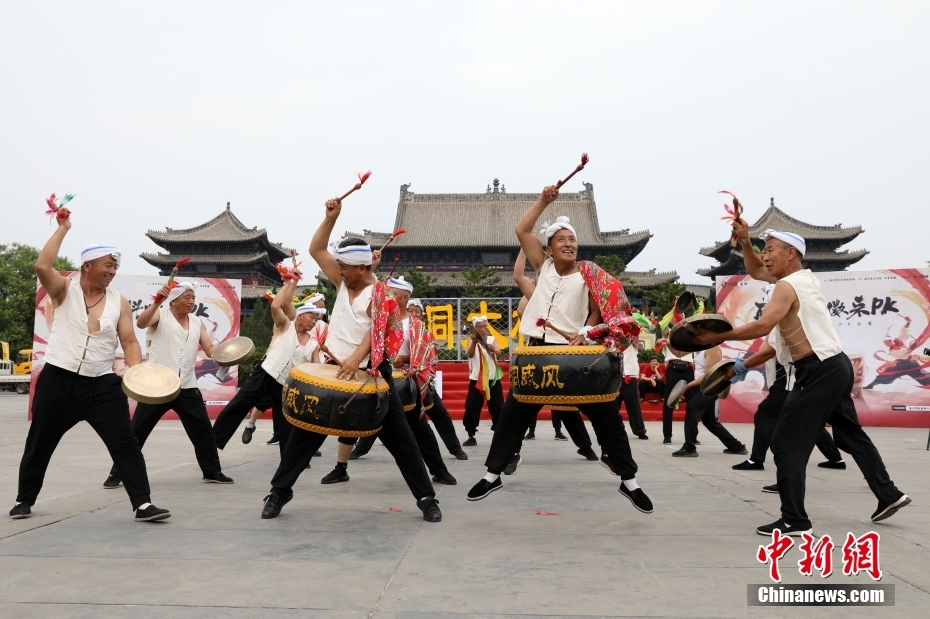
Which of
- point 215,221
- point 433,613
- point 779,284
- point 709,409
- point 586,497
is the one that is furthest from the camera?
point 215,221

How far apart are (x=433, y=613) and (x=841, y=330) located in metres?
13.1

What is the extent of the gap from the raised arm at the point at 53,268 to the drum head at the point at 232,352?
8.14ft

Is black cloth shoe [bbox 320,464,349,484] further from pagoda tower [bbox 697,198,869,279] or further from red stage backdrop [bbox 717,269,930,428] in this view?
pagoda tower [bbox 697,198,869,279]

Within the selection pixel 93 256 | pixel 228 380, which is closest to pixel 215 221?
pixel 228 380

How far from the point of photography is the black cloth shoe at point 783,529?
4094 mm

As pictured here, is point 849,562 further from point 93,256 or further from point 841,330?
point 841,330

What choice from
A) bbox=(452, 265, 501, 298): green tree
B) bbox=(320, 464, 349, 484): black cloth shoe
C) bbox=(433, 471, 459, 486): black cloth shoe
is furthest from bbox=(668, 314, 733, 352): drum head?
bbox=(452, 265, 501, 298): green tree

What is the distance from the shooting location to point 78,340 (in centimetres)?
468

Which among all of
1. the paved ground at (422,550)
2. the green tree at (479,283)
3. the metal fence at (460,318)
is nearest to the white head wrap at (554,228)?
the paved ground at (422,550)

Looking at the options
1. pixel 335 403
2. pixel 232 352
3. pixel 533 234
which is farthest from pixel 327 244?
pixel 232 352

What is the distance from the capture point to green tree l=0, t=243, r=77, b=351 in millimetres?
40562

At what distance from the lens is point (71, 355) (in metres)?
4.64

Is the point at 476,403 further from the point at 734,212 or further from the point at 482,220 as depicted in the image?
the point at 482,220

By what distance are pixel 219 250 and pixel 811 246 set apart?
36.3m
